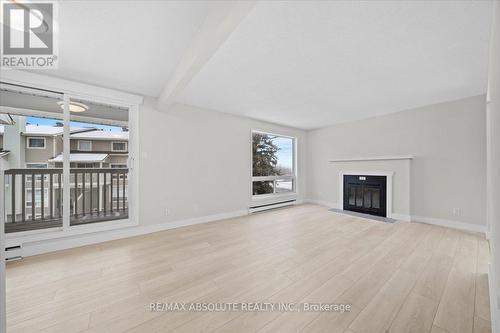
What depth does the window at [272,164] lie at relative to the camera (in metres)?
5.07

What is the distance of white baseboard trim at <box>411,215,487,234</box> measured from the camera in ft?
10.6

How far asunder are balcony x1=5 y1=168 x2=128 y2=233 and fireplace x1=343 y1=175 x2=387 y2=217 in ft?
16.8

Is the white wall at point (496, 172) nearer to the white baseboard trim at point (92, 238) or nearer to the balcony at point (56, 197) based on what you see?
the white baseboard trim at point (92, 238)

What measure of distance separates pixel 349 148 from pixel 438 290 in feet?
12.8

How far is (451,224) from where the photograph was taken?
11.4ft

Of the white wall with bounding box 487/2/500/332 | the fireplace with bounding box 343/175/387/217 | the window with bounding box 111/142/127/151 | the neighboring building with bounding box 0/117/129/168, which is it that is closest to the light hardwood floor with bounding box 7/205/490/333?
the white wall with bounding box 487/2/500/332

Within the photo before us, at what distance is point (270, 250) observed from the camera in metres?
2.53

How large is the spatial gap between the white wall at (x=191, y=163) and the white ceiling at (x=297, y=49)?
604 millimetres

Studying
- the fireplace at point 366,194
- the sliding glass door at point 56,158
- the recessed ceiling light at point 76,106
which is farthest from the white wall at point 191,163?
the fireplace at point 366,194

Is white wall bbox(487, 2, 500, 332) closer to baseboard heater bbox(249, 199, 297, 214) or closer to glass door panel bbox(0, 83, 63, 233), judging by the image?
baseboard heater bbox(249, 199, 297, 214)

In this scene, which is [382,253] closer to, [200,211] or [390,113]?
[200,211]

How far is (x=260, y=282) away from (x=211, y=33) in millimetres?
2306

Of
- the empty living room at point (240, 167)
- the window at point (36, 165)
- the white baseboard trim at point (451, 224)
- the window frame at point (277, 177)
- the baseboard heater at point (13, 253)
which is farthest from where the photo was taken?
the window frame at point (277, 177)

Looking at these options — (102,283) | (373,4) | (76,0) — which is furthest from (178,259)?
(373,4)
